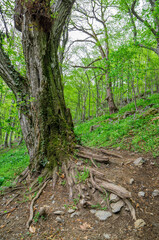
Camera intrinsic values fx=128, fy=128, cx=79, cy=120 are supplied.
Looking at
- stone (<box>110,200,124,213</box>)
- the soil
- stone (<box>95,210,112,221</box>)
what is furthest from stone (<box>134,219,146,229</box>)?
stone (<box>95,210,112,221</box>)

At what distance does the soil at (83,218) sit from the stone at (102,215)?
0.05 meters

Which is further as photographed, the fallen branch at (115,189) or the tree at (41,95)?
the tree at (41,95)

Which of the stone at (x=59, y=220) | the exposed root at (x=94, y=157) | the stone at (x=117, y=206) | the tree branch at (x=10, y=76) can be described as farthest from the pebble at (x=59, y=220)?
the tree branch at (x=10, y=76)

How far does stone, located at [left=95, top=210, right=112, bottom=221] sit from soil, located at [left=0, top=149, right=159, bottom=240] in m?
0.05

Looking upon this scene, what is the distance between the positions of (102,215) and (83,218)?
0.35 meters

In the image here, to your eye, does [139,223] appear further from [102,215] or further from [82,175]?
[82,175]

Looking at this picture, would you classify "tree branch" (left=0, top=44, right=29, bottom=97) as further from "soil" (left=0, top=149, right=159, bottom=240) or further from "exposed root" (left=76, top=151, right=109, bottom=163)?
"soil" (left=0, top=149, right=159, bottom=240)

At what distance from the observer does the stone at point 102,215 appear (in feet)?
7.34

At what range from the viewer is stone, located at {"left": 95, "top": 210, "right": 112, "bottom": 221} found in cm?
224

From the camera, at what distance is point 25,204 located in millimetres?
2928

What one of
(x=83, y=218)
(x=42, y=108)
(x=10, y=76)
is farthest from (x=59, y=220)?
(x=10, y=76)

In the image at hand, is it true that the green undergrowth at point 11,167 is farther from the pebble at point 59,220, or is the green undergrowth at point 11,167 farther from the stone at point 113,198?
the stone at point 113,198

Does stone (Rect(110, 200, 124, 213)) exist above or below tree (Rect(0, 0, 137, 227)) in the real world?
below

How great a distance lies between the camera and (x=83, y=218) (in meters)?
2.31
